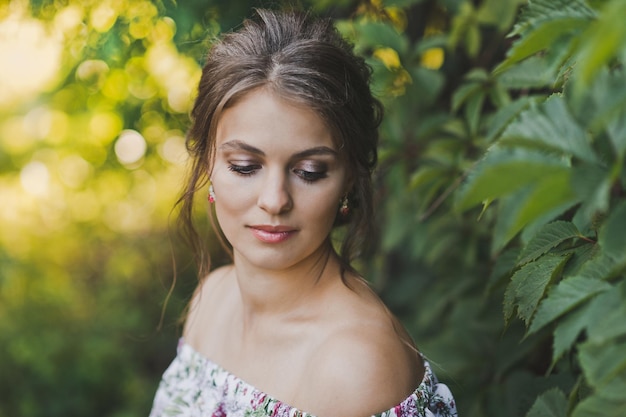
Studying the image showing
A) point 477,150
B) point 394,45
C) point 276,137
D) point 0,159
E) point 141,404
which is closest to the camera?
point 276,137

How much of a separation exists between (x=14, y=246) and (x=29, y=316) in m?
0.72

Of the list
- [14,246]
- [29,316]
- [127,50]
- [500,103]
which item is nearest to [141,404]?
[29,316]

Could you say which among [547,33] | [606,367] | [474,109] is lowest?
[474,109]

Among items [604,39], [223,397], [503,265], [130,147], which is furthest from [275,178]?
[130,147]

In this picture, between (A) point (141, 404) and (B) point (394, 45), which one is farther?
(A) point (141, 404)

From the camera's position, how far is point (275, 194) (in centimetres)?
152

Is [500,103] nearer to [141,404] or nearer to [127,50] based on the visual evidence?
[127,50]

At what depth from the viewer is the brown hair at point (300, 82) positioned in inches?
62.4

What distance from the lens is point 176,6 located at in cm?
228

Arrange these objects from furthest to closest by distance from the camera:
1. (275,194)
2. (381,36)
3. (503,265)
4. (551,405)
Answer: (381,36)
(503,265)
(275,194)
(551,405)

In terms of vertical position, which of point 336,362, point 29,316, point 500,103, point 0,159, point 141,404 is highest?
point 500,103

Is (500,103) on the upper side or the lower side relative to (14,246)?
upper

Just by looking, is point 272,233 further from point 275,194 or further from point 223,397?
point 223,397

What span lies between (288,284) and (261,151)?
0.39 m
